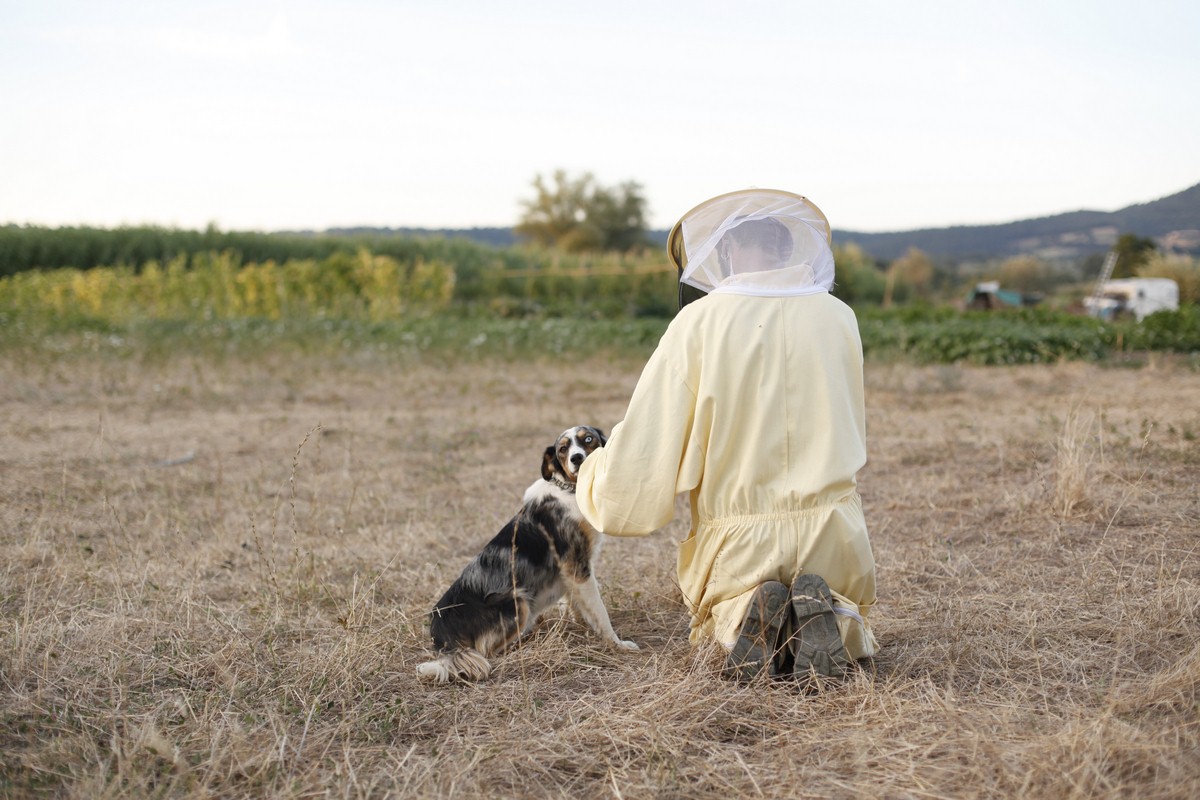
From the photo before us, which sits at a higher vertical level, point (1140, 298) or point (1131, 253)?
point (1131, 253)

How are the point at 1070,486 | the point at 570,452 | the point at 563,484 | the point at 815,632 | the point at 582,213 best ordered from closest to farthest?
the point at 815,632, the point at 570,452, the point at 563,484, the point at 1070,486, the point at 582,213

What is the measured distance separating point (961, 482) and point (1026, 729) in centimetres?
365

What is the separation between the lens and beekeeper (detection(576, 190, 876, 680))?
2971 millimetres

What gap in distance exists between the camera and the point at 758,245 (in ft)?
10.2

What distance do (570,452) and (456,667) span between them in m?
0.92

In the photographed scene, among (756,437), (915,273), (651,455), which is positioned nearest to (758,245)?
(756,437)

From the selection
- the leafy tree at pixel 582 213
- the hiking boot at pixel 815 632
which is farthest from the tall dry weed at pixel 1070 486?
the leafy tree at pixel 582 213

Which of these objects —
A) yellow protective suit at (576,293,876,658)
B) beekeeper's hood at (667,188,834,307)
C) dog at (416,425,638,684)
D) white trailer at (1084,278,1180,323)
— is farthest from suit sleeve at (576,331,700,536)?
white trailer at (1084,278,1180,323)

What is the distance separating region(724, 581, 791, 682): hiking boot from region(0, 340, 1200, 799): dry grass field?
7cm

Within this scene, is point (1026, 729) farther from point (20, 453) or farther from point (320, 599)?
point (20, 453)

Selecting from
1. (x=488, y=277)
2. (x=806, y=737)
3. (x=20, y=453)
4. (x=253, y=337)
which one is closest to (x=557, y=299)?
(x=488, y=277)

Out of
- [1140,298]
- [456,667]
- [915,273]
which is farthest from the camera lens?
[915,273]

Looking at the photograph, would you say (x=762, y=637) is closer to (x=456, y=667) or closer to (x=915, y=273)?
(x=456, y=667)

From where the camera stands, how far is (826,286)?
320 centimetres
